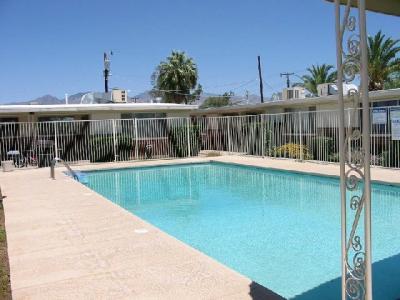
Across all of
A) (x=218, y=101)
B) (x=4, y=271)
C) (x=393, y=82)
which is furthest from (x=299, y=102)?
(x=218, y=101)

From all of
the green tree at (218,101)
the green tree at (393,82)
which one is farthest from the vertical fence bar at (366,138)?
the green tree at (218,101)

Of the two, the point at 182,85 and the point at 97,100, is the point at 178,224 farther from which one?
the point at 182,85

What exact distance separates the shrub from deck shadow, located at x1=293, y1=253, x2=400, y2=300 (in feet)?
38.5

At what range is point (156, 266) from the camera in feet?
16.1

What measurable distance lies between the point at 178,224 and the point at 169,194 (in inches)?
149

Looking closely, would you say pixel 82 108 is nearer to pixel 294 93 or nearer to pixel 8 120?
pixel 8 120

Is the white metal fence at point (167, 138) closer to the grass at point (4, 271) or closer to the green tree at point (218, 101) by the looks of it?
the grass at point (4, 271)

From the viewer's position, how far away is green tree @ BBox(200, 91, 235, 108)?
64812 mm

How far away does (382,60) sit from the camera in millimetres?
25734

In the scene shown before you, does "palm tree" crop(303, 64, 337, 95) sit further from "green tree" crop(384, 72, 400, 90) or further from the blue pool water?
the blue pool water

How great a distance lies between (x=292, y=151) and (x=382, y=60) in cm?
1182

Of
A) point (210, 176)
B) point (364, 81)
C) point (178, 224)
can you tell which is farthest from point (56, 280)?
point (210, 176)

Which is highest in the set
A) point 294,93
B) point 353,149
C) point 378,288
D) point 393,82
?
point 393,82

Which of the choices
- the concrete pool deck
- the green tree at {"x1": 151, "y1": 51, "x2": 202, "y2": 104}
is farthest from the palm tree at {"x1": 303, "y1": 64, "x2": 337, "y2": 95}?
the concrete pool deck
